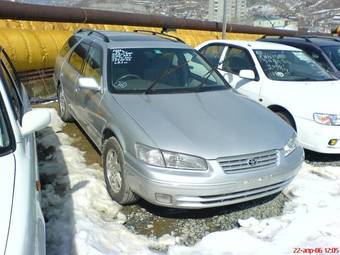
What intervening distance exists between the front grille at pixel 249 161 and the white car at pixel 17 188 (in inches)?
63.6

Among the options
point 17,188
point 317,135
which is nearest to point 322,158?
point 317,135

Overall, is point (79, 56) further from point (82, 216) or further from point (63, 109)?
point (82, 216)

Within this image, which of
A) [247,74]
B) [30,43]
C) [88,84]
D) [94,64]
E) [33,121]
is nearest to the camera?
[33,121]

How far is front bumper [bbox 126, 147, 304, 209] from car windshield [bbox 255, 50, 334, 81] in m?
3.00

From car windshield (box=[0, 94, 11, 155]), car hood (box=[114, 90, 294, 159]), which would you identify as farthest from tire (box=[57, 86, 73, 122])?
car windshield (box=[0, 94, 11, 155])

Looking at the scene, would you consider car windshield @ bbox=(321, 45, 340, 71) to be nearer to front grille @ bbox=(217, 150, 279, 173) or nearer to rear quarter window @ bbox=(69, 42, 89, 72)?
rear quarter window @ bbox=(69, 42, 89, 72)

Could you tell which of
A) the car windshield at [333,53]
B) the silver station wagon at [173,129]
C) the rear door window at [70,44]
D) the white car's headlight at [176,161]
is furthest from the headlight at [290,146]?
the car windshield at [333,53]

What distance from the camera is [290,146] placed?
4.18 meters

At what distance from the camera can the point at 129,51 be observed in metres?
5.02

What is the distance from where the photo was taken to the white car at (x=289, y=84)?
5.48 meters

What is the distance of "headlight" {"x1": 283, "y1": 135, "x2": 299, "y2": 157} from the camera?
408 cm

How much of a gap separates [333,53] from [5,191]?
8175 mm

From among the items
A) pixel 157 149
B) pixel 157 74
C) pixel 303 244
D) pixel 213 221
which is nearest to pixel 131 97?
pixel 157 74

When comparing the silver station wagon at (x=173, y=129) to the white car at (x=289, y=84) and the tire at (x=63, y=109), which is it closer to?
the tire at (x=63, y=109)
